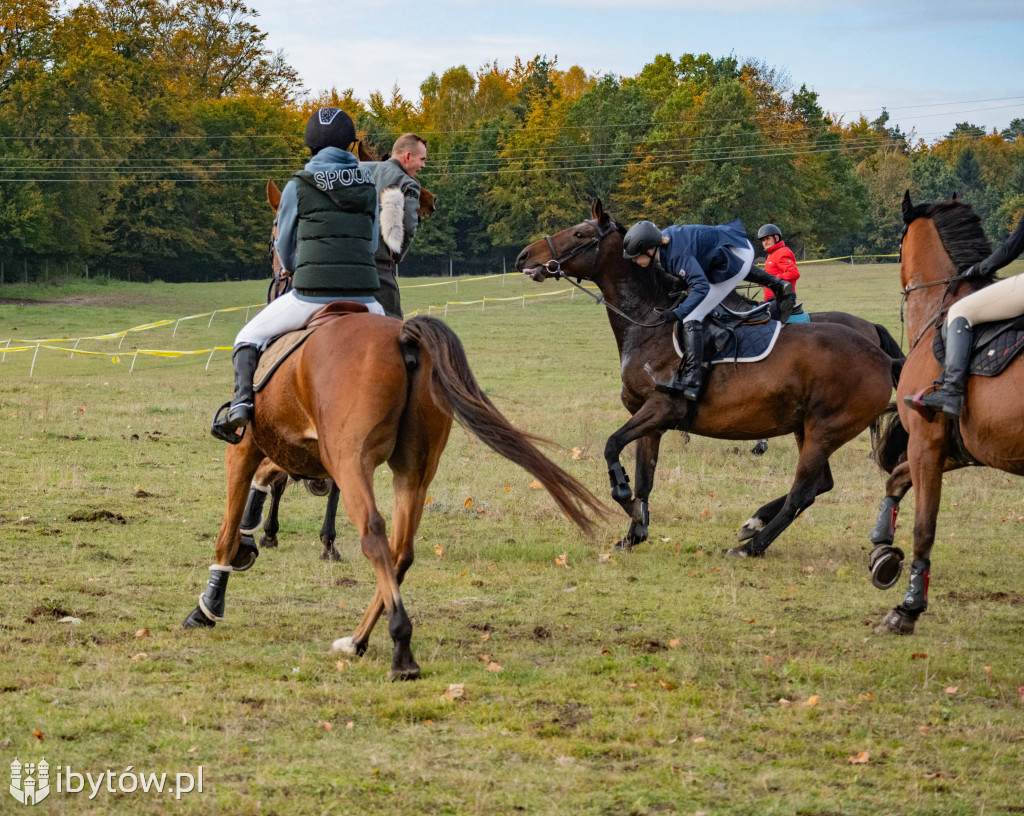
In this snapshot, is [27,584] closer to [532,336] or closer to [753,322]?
[753,322]

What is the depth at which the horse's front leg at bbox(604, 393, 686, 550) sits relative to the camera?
32.3 ft

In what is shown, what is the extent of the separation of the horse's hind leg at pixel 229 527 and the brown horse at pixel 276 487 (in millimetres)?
245

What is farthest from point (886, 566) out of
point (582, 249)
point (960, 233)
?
point (582, 249)

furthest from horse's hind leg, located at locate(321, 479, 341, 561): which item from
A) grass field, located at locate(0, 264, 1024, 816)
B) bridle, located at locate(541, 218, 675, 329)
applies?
bridle, located at locate(541, 218, 675, 329)

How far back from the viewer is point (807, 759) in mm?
4820

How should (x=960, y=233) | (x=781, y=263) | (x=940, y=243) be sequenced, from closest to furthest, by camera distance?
(x=960, y=233)
(x=940, y=243)
(x=781, y=263)

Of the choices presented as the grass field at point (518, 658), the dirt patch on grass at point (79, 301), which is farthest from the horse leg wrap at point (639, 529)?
the dirt patch on grass at point (79, 301)

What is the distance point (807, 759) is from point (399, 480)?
2683mm

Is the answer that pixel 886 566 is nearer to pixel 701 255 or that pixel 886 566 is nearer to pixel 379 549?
pixel 379 549

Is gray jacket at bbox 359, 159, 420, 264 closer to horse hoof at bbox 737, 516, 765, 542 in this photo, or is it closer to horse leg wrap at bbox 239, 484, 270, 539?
horse leg wrap at bbox 239, 484, 270, 539

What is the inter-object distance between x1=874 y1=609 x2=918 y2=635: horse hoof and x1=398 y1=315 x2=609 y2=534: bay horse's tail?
246 cm

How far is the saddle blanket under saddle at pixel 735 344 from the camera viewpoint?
10180 millimetres

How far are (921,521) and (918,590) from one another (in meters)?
0.46

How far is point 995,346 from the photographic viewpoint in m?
6.90
